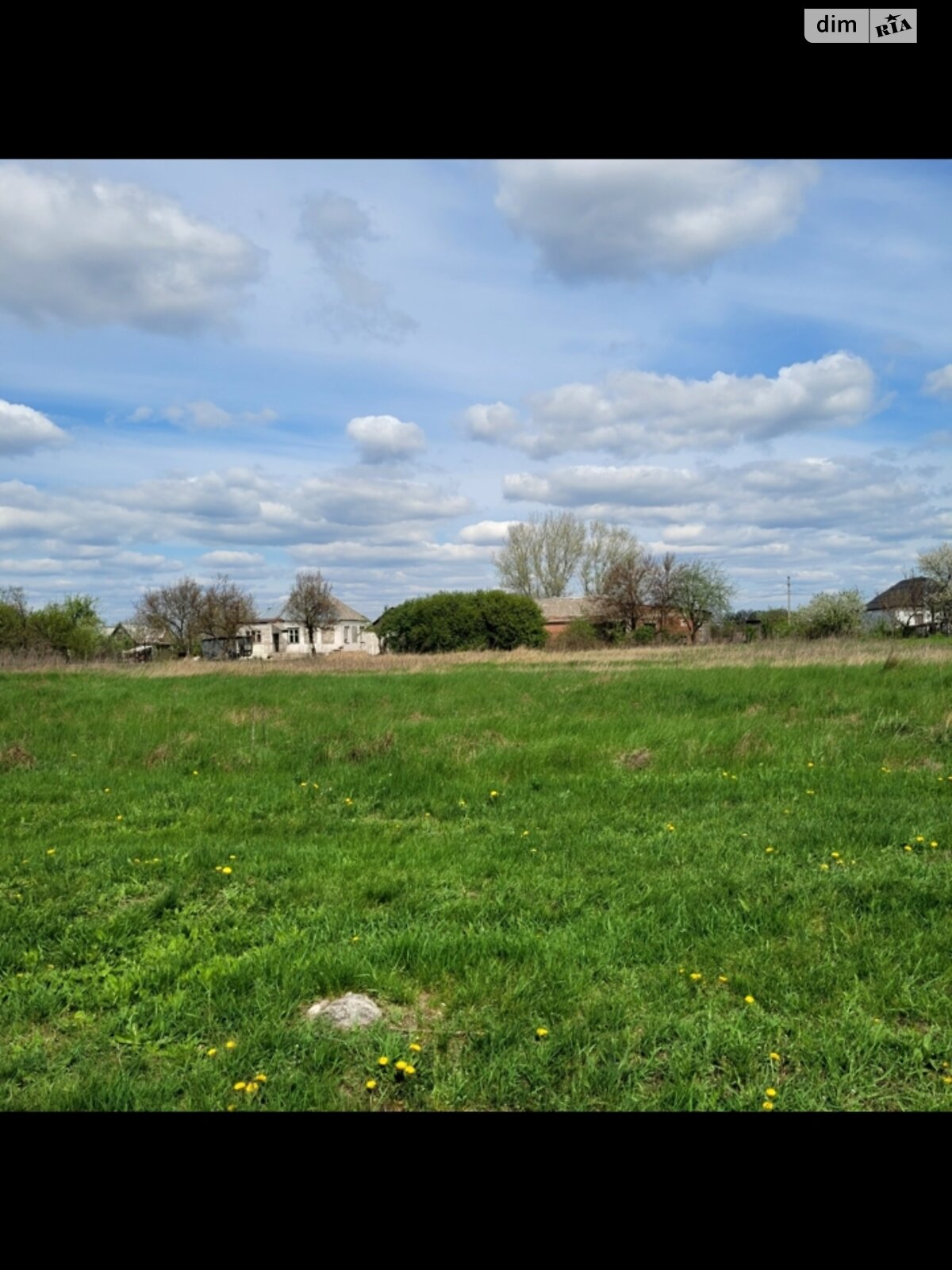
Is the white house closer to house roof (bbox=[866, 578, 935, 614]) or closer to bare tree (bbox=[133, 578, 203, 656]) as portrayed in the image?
bare tree (bbox=[133, 578, 203, 656])

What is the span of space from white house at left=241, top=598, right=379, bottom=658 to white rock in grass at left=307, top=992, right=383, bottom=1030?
64.3 metres

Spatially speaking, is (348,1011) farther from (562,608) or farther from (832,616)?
(562,608)

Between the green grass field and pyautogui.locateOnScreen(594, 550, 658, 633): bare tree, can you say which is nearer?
the green grass field

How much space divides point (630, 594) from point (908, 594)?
2476 cm

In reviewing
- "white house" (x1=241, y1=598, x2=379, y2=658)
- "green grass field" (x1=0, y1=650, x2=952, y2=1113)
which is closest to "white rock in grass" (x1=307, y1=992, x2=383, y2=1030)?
"green grass field" (x1=0, y1=650, x2=952, y2=1113)

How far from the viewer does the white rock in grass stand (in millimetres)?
3494

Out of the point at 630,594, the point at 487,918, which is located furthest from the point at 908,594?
the point at 487,918

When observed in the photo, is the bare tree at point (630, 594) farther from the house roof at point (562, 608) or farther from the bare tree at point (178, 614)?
the bare tree at point (178, 614)
